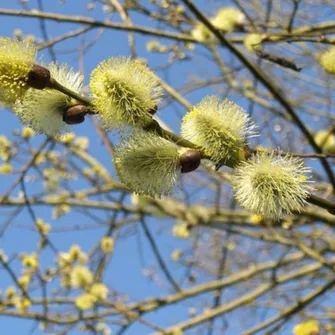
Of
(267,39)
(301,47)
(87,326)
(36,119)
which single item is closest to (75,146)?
(87,326)

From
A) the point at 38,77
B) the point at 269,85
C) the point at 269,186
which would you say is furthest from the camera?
the point at 269,85

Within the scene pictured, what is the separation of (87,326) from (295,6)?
6.89ft

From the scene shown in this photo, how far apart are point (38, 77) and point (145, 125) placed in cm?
19

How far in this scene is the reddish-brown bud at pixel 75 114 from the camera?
95cm

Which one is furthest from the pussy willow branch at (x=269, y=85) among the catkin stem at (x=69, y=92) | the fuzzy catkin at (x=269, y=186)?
the catkin stem at (x=69, y=92)

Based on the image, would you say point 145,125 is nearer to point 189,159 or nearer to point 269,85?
point 189,159

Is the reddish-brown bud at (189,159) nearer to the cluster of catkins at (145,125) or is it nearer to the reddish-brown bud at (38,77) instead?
the cluster of catkins at (145,125)

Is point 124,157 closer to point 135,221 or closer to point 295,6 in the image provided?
point 295,6

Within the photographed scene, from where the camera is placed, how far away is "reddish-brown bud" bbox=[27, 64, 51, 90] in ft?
2.97

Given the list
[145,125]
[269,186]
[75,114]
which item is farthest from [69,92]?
[269,186]

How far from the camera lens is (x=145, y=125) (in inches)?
37.3

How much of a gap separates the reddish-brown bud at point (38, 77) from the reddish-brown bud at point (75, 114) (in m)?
0.07

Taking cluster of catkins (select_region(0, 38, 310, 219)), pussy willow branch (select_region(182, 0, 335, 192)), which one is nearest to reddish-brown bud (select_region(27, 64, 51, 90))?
cluster of catkins (select_region(0, 38, 310, 219))

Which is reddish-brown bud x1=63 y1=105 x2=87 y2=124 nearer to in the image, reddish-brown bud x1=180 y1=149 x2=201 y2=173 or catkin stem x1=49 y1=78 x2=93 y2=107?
catkin stem x1=49 y1=78 x2=93 y2=107
